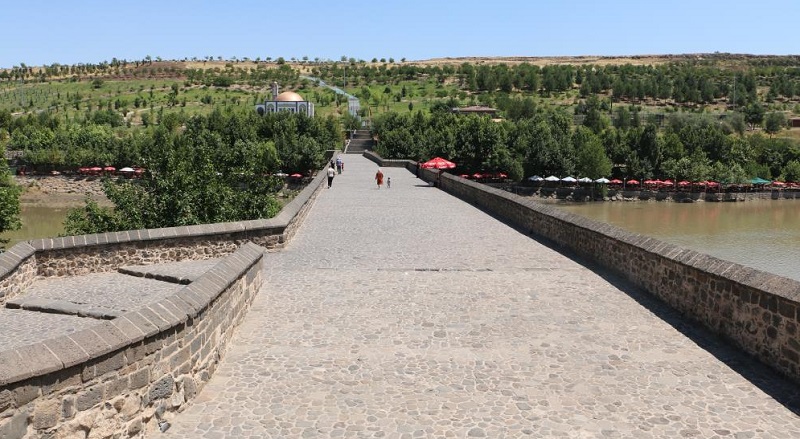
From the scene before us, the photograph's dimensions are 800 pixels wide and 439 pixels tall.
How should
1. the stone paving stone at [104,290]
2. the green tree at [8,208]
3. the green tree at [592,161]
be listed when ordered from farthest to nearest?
the green tree at [592,161]
the green tree at [8,208]
the stone paving stone at [104,290]

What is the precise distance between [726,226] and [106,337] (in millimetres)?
52660

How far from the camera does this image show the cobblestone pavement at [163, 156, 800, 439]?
6.79 m

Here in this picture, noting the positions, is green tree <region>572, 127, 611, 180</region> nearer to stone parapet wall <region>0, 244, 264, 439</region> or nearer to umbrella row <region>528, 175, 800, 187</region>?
umbrella row <region>528, 175, 800, 187</region>

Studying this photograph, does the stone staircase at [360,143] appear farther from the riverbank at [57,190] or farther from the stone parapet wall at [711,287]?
the stone parapet wall at [711,287]

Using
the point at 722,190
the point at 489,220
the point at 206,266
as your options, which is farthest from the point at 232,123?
the point at 206,266

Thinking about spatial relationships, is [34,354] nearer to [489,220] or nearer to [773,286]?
[773,286]

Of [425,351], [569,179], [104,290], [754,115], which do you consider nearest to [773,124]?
[754,115]

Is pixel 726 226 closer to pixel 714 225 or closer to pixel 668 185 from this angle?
pixel 714 225

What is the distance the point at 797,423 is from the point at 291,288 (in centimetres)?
831

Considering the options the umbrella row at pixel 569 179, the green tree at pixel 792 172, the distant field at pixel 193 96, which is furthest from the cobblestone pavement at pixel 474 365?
the distant field at pixel 193 96

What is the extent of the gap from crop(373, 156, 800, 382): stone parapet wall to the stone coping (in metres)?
6.47

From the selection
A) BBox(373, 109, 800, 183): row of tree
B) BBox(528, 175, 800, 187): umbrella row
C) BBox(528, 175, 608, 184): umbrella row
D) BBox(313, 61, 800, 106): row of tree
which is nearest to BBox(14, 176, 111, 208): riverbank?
BBox(373, 109, 800, 183): row of tree

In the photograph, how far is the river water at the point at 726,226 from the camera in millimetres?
36281

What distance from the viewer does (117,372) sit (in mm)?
6078
